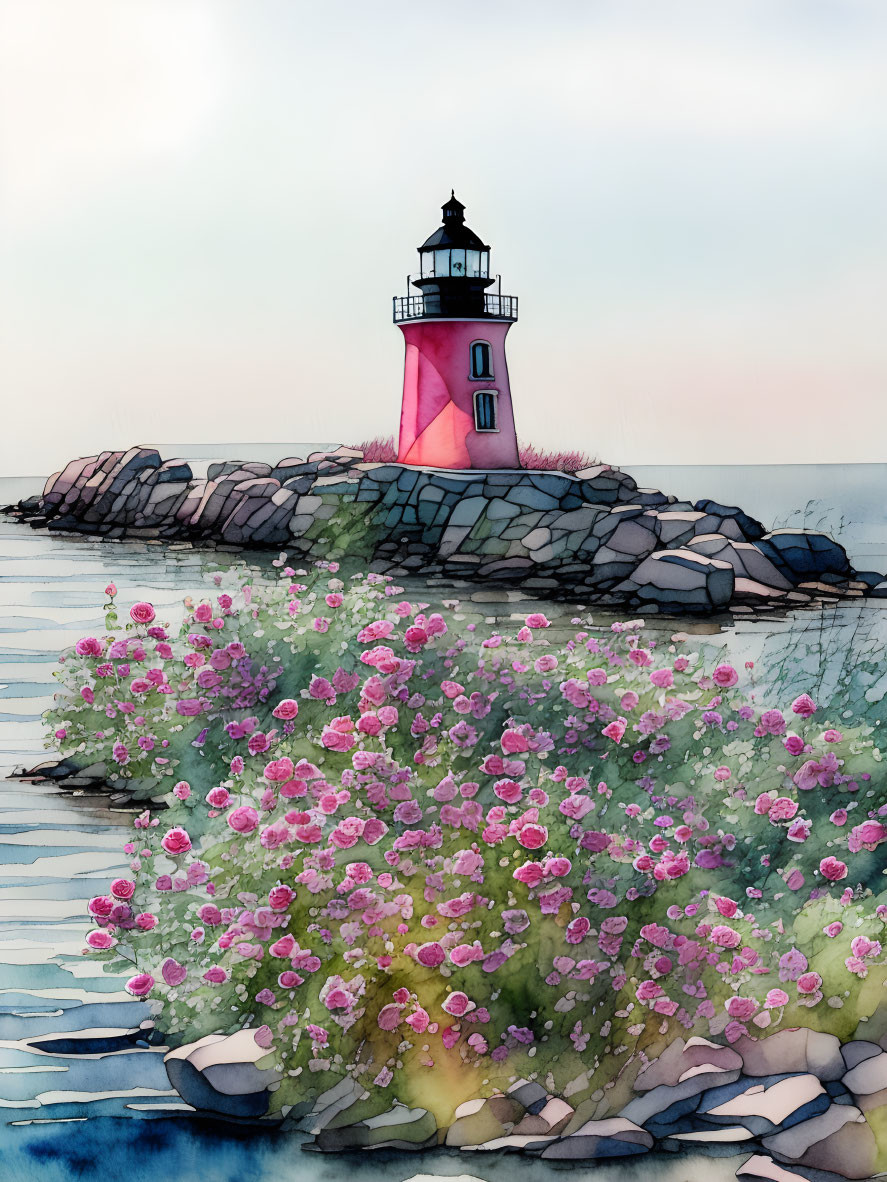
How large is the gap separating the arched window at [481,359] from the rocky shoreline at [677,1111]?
1665 cm

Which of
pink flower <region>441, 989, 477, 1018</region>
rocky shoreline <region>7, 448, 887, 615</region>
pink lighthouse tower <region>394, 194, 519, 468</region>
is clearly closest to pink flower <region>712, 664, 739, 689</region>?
pink flower <region>441, 989, 477, 1018</region>

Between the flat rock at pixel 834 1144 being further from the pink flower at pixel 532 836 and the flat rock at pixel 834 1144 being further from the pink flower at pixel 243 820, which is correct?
the pink flower at pixel 243 820

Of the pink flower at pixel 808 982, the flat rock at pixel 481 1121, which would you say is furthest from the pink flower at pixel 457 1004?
the pink flower at pixel 808 982

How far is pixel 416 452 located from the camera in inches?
795

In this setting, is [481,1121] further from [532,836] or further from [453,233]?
[453,233]

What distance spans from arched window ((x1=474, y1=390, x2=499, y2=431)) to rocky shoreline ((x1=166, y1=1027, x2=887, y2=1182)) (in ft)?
54.5

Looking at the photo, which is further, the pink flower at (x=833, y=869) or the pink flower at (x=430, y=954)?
the pink flower at (x=833, y=869)

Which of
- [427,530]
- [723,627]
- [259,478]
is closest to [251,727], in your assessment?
[723,627]

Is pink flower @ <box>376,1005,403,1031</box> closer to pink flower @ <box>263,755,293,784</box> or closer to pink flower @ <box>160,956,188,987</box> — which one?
pink flower @ <box>160,956,188,987</box>

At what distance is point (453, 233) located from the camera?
62.6ft

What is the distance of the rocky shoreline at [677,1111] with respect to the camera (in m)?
3.70

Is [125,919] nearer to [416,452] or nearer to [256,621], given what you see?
[256,621]

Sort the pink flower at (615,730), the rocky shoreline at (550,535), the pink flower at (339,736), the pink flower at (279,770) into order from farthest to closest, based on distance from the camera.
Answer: the rocky shoreline at (550,535) < the pink flower at (615,730) < the pink flower at (339,736) < the pink flower at (279,770)

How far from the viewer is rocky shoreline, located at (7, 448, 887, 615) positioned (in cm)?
1703
